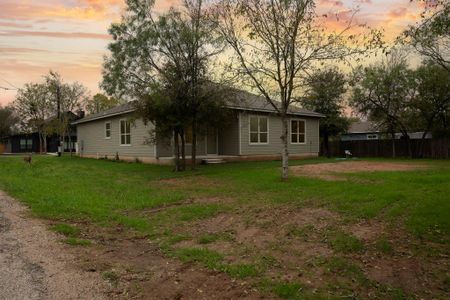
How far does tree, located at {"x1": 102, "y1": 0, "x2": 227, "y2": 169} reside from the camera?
56.2ft

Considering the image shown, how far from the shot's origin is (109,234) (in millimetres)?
7145

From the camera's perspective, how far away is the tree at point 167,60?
17141 mm

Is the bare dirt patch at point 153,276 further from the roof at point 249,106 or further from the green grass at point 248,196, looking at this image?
the roof at point 249,106

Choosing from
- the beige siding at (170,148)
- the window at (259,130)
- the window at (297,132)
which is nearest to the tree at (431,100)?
the window at (297,132)

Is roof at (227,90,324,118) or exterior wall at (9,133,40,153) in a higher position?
roof at (227,90,324,118)

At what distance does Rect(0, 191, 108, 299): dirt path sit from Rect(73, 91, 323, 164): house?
42.5 ft

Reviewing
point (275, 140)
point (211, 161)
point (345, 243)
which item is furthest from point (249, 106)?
point (345, 243)

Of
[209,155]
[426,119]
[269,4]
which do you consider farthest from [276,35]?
[426,119]

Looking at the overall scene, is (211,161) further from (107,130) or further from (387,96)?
(387,96)

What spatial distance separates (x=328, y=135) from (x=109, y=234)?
27.3 metres

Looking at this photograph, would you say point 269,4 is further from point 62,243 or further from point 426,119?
point 426,119

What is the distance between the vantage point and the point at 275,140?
24672mm

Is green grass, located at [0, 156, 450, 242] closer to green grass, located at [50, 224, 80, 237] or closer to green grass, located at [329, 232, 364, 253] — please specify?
green grass, located at [50, 224, 80, 237]

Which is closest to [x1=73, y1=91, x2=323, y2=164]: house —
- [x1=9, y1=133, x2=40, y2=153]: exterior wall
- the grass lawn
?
the grass lawn
